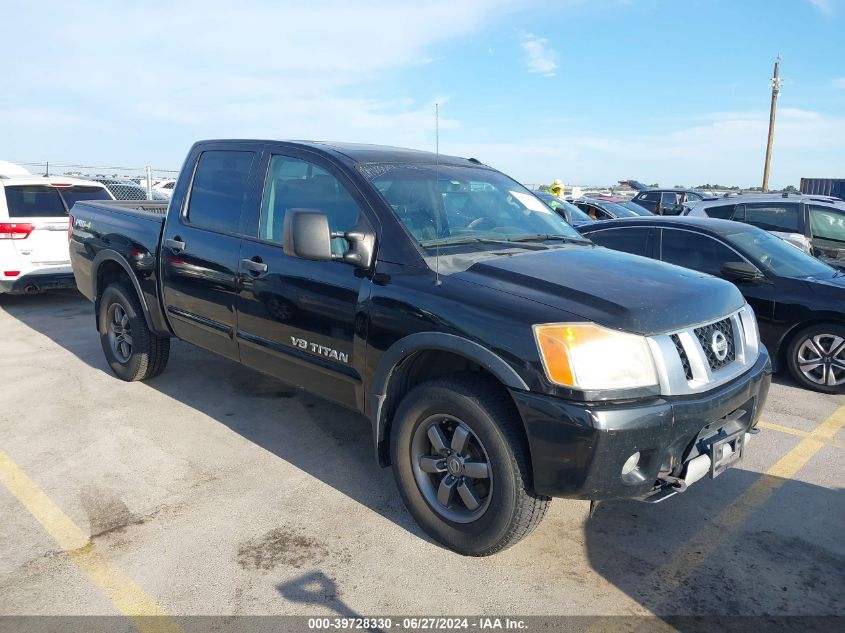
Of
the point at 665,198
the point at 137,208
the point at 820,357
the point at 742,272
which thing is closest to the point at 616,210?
the point at 665,198

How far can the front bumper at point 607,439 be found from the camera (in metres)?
2.56

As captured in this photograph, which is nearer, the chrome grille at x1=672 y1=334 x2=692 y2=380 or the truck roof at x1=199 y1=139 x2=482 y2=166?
the chrome grille at x1=672 y1=334 x2=692 y2=380

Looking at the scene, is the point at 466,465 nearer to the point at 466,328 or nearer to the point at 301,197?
the point at 466,328

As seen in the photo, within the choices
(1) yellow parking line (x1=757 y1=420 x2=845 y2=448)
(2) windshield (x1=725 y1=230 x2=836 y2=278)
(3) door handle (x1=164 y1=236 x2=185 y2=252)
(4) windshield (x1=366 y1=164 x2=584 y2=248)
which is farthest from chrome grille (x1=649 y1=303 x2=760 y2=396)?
(3) door handle (x1=164 y1=236 x2=185 y2=252)

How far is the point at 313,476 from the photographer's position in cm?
392

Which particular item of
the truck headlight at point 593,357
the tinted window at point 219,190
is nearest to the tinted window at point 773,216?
the tinted window at point 219,190

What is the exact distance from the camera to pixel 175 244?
4.55m

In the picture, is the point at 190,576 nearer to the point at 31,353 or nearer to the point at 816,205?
the point at 31,353

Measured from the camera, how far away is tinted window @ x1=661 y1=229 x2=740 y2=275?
20.3 feet

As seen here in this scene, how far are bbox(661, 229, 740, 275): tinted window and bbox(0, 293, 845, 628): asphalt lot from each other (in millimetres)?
1752

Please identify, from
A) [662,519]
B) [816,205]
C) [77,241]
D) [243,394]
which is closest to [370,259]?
[662,519]

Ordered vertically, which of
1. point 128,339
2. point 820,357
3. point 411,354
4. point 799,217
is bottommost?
point 820,357

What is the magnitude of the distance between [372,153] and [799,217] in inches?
304

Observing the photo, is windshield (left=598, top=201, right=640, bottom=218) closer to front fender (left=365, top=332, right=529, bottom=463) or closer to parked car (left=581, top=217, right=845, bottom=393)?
parked car (left=581, top=217, right=845, bottom=393)
